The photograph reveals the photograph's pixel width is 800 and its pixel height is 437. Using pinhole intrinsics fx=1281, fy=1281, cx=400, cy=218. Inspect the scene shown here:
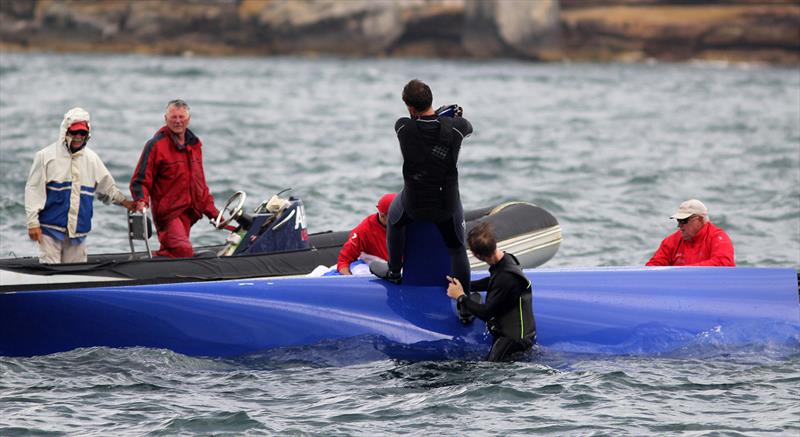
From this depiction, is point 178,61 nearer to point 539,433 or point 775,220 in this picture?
point 775,220

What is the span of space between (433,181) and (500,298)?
89cm

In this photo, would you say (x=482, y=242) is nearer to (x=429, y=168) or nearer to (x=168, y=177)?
(x=429, y=168)

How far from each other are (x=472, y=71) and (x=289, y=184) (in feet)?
104

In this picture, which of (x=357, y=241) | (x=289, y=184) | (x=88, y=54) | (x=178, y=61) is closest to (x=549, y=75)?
(x=178, y=61)

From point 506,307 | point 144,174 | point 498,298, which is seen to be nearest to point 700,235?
point 506,307

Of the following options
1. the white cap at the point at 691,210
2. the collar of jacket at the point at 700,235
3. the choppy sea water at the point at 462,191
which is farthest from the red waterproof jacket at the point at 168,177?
the collar of jacket at the point at 700,235

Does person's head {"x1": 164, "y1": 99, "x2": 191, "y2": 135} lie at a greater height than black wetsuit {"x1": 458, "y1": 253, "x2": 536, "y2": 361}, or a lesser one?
greater

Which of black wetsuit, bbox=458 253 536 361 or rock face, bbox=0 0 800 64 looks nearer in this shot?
black wetsuit, bbox=458 253 536 361

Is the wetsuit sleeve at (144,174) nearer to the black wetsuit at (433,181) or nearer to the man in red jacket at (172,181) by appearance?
the man in red jacket at (172,181)

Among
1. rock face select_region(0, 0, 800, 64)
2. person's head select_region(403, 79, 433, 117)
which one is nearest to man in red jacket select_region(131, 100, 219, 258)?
person's head select_region(403, 79, 433, 117)

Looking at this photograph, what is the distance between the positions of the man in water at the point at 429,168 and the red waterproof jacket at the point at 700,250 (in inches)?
81.3

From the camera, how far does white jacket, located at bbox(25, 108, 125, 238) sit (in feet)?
30.9

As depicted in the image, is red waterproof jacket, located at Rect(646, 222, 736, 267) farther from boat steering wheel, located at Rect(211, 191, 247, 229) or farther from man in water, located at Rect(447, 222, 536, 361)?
boat steering wheel, located at Rect(211, 191, 247, 229)

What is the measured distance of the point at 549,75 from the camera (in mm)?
48500
